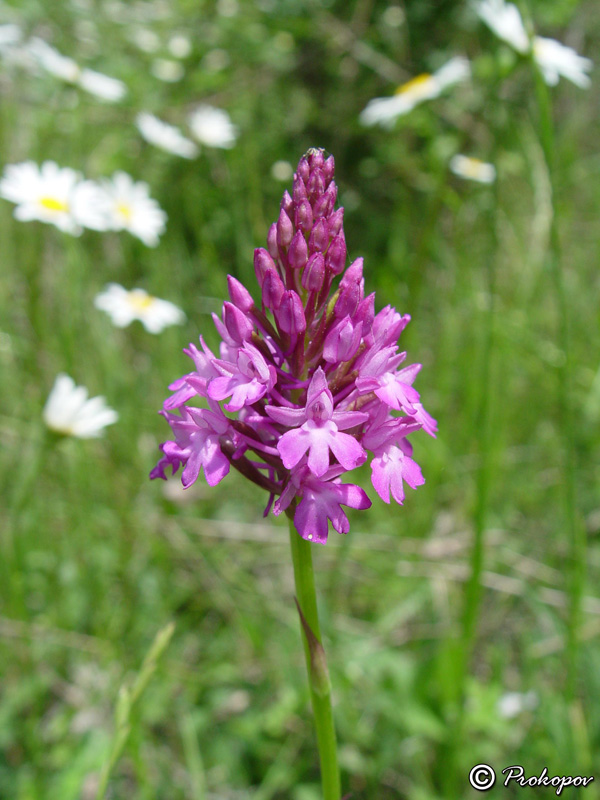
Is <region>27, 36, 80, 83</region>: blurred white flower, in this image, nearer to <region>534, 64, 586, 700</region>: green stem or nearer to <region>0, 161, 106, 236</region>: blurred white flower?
<region>0, 161, 106, 236</region>: blurred white flower

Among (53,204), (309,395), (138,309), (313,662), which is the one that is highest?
(53,204)

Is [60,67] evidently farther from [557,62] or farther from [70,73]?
[557,62]

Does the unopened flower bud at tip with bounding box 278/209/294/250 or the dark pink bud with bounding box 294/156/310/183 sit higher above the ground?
the dark pink bud with bounding box 294/156/310/183

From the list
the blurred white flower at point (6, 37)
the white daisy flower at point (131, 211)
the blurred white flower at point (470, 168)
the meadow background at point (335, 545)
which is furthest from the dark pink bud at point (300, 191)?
the blurred white flower at point (6, 37)

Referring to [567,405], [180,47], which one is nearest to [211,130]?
[180,47]

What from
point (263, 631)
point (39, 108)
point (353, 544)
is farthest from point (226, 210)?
point (263, 631)

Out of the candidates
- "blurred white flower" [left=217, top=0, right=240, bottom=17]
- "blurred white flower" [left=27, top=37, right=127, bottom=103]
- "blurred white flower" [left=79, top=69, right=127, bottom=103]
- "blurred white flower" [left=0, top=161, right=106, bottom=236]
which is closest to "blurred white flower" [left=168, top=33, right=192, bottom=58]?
"blurred white flower" [left=217, top=0, right=240, bottom=17]
